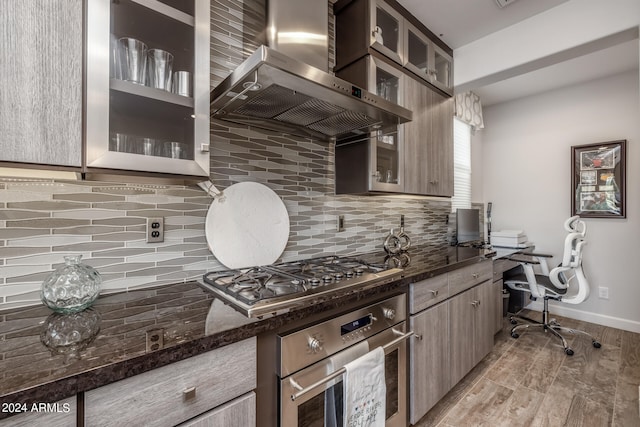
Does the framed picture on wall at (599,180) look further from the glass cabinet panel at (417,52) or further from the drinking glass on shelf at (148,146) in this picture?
the drinking glass on shelf at (148,146)

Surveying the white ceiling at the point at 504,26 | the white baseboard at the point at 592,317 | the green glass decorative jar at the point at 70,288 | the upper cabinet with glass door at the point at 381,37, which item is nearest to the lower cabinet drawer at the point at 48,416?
the green glass decorative jar at the point at 70,288

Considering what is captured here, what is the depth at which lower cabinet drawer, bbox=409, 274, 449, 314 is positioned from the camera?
1.52 meters

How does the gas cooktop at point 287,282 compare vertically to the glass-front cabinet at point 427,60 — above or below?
below

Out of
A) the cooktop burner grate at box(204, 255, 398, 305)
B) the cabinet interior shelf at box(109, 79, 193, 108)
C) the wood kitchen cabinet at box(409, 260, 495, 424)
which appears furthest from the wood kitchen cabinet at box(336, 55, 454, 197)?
the cabinet interior shelf at box(109, 79, 193, 108)

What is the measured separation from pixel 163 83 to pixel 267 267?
94 cm

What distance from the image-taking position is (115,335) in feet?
2.54

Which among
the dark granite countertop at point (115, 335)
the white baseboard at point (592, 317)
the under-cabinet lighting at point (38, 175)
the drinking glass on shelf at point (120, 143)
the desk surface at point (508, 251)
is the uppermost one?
the drinking glass on shelf at point (120, 143)

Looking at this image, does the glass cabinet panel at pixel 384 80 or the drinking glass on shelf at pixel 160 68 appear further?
the glass cabinet panel at pixel 384 80

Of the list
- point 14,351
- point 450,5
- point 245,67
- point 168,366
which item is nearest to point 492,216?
point 450,5

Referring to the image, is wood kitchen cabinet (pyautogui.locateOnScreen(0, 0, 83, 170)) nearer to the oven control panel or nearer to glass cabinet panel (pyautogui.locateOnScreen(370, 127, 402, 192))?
the oven control panel

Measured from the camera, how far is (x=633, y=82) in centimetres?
298

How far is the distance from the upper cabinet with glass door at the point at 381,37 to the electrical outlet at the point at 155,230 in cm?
148

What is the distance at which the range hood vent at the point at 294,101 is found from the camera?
1078 millimetres

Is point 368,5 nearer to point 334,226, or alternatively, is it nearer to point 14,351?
point 334,226
